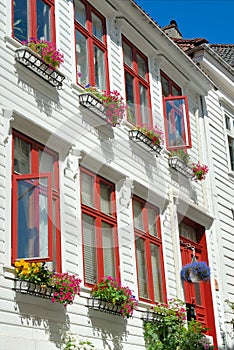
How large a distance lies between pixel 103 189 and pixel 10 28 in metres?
3.36

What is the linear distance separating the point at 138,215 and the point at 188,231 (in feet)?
8.42

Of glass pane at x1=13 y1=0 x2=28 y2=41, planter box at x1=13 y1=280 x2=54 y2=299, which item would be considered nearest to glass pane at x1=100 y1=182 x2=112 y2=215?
planter box at x1=13 y1=280 x2=54 y2=299

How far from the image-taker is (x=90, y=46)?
1257 centimetres

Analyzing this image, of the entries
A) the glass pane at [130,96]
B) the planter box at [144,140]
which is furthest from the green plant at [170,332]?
the glass pane at [130,96]

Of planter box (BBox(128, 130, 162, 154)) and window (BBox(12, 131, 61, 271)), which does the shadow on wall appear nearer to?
window (BBox(12, 131, 61, 271))

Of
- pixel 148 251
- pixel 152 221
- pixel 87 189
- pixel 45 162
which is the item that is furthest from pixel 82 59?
pixel 148 251

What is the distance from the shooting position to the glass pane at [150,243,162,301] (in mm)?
12750

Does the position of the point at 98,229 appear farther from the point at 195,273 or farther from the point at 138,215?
the point at 195,273

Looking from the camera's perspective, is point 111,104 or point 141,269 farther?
point 141,269

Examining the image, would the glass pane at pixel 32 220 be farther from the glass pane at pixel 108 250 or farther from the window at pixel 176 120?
the window at pixel 176 120

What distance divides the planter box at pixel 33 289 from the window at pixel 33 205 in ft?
1.14

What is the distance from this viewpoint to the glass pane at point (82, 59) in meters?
12.1

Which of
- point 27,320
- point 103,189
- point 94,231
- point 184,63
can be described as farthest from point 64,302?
point 184,63

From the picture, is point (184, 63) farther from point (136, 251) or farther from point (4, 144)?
point (4, 144)
